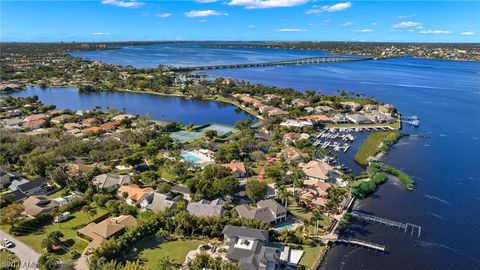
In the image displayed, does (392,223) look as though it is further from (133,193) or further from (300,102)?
(300,102)

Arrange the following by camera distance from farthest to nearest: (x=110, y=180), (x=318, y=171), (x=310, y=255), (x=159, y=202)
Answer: (x=318, y=171) < (x=110, y=180) < (x=159, y=202) < (x=310, y=255)

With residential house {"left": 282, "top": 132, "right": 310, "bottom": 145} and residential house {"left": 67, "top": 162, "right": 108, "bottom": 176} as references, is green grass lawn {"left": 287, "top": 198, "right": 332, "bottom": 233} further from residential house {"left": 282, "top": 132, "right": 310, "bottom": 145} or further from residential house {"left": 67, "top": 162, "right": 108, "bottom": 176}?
residential house {"left": 67, "top": 162, "right": 108, "bottom": 176}

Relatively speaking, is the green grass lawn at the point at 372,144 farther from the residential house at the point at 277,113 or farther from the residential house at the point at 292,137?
the residential house at the point at 277,113

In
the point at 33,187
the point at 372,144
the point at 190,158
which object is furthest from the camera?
the point at 372,144

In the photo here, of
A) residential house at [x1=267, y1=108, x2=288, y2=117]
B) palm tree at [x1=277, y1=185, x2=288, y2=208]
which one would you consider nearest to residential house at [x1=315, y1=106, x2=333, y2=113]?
residential house at [x1=267, y1=108, x2=288, y2=117]

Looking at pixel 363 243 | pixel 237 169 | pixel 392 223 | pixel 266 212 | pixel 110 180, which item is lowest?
pixel 363 243

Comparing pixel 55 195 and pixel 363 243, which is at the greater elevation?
pixel 55 195

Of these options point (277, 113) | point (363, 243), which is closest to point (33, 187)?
point (363, 243)
